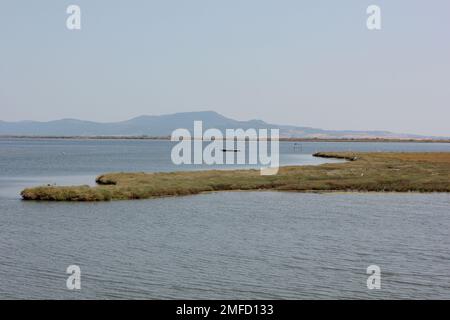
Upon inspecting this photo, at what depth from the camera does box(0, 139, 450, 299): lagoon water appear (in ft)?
87.8

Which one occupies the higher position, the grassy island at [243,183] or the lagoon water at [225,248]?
the grassy island at [243,183]

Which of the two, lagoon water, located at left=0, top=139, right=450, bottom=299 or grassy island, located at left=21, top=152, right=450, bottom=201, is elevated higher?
grassy island, located at left=21, top=152, right=450, bottom=201

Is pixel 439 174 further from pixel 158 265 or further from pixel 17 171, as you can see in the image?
pixel 17 171

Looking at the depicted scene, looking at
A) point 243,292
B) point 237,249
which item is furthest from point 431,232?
point 243,292

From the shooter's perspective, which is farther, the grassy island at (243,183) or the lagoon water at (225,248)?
the grassy island at (243,183)

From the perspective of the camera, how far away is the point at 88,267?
3028 cm

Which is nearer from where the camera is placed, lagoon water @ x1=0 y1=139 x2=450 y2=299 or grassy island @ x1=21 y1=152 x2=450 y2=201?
lagoon water @ x1=0 y1=139 x2=450 y2=299

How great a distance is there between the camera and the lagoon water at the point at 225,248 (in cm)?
2677

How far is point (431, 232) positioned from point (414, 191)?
2614 centimetres

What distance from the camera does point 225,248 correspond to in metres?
34.7

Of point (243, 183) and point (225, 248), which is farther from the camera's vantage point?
point (243, 183)

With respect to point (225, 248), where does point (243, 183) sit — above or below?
above
